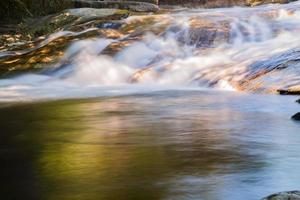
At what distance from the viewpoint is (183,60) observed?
12188 mm

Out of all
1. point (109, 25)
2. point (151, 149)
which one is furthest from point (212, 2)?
point (151, 149)

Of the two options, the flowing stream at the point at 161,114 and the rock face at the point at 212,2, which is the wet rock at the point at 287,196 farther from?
the rock face at the point at 212,2

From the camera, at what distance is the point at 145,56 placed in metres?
12.9

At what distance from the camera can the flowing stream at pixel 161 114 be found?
4.21m

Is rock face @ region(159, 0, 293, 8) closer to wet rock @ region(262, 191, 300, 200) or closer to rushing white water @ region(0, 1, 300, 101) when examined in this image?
rushing white water @ region(0, 1, 300, 101)

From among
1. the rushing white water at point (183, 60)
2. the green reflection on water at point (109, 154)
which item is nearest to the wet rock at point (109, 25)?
the rushing white water at point (183, 60)

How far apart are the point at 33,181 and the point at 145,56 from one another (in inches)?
348

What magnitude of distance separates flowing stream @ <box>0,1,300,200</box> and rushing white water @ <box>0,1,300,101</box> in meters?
0.03

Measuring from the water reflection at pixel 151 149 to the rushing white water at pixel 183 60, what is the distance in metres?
1.73

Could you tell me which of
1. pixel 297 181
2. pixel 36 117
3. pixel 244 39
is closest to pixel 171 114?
pixel 36 117

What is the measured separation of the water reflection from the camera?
405 cm

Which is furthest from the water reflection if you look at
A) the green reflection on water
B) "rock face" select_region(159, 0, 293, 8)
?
"rock face" select_region(159, 0, 293, 8)

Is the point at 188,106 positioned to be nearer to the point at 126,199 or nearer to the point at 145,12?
the point at 126,199

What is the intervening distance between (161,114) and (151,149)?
223 cm
